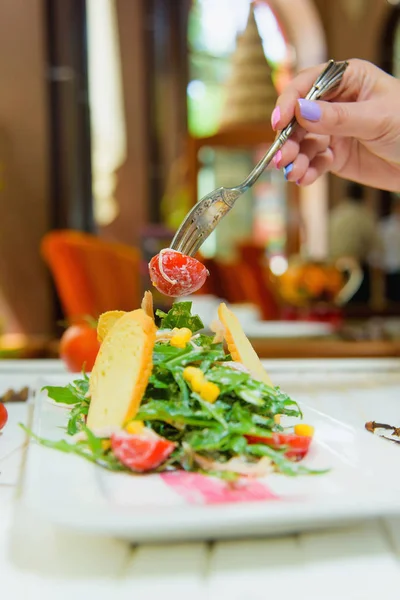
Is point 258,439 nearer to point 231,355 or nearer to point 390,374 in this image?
point 231,355

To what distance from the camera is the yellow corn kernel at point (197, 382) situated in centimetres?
69

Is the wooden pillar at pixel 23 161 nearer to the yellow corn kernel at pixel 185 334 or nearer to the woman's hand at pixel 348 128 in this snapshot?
the woman's hand at pixel 348 128

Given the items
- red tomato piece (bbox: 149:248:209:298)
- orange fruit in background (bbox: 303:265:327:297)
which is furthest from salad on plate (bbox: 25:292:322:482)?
orange fruit in background (bbox: 303:265:327:297)

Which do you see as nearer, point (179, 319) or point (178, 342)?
point (178, 342)

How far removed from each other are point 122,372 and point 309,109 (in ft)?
1.87

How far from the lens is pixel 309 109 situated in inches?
42.1

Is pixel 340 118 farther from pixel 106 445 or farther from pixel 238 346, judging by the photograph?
pixel 106 445

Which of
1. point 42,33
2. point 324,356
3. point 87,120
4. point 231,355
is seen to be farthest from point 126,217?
point 231,355

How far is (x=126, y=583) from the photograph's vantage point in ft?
1.55

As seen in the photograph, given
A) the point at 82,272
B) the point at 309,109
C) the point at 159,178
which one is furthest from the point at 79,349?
the point at 159,178

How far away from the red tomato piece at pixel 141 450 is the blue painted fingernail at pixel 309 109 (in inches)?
24.6

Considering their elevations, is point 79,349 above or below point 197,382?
below

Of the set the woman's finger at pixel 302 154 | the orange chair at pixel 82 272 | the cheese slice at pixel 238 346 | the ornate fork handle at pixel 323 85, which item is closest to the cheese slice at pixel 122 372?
the cheese slice at pixel 238 346

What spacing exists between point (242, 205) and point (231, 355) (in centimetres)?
1091
